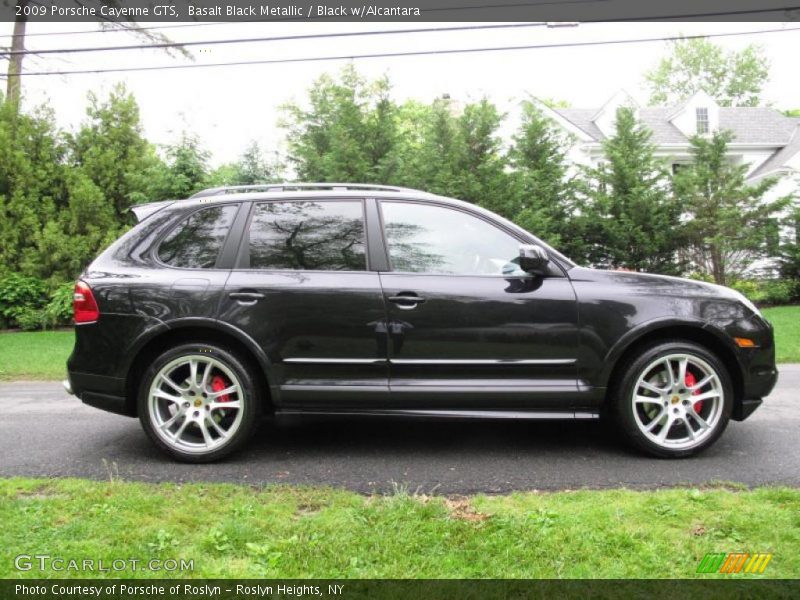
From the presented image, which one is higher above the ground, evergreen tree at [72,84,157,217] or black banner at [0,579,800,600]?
evergreen tree at [72,84,157,217]

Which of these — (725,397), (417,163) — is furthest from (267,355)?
(417,163)

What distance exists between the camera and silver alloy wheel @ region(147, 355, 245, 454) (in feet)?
13.2

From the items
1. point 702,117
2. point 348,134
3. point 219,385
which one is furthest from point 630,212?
point 702,117

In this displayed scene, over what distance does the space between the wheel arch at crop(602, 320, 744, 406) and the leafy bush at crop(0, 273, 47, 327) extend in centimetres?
1244

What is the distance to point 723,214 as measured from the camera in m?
14.3

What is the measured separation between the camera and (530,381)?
399cm

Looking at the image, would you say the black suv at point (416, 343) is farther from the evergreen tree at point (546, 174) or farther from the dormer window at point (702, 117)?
the dormer window at point (702, 117)

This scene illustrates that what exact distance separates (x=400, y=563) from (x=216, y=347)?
2.09 meters

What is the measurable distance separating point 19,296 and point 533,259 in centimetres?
1250

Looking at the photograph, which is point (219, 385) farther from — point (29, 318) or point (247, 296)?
point (29, 318)

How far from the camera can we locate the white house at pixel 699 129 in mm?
27453

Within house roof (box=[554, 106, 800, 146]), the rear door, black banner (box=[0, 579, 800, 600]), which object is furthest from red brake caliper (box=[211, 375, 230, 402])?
house roof (box=[554, 106, 800, 146])

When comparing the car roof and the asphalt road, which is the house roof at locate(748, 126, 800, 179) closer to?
the asphalt road

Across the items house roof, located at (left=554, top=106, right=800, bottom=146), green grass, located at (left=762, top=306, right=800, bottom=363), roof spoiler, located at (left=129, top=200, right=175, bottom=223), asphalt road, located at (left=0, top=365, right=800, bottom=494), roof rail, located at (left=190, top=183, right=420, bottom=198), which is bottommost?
asphalt road, located at (left=0, top=365, right=800, bottom=494)
